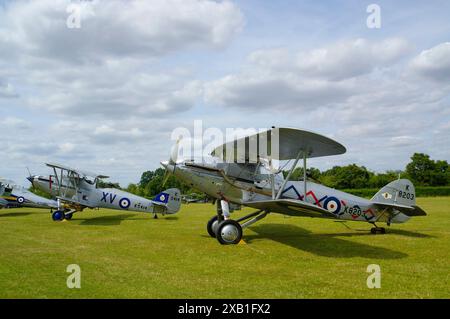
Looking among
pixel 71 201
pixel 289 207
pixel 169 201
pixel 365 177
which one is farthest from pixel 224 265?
pixel 365 177

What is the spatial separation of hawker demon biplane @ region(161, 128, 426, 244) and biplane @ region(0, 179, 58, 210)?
16000 mm

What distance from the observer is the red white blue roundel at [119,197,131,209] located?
59.1ft

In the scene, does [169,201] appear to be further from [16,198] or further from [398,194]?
[398,194]

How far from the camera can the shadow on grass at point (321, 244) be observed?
8.22 m

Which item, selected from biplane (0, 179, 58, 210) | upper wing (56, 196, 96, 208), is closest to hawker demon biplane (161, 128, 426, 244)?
upper wing (56, 196, 96, 208)

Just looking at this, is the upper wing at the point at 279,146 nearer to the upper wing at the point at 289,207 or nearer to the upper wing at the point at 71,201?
the upper wing at the point at 289,207

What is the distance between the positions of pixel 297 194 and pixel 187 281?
17.5ft
